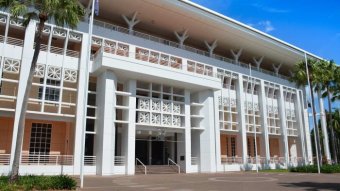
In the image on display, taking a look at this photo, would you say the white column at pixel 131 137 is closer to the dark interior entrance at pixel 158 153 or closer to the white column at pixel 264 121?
the dark interior entrance at pixel 158 153

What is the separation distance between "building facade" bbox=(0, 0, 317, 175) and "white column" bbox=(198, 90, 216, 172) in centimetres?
11

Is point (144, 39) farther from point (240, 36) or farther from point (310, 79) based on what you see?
point (310, 79)

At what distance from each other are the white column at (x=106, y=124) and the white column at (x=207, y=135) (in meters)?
10.4

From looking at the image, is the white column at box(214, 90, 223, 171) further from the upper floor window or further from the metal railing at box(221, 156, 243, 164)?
the upper floor window

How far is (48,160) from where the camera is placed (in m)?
25.6

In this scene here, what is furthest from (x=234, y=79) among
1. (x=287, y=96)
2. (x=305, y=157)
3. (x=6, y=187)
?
(x=6, y=187)

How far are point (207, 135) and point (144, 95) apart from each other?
25.4 ft

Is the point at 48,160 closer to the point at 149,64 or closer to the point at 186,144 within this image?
the point at 149,64

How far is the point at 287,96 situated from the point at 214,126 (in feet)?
64.9

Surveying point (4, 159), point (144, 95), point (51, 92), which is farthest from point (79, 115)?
point (144, 95)

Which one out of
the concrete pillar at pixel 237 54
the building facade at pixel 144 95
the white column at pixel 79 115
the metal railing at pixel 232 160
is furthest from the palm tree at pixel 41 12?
the concrete pillar at pixel 237 54

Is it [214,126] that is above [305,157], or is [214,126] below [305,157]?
above

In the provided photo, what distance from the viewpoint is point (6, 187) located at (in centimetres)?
1280

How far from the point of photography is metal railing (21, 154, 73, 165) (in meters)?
24.0
